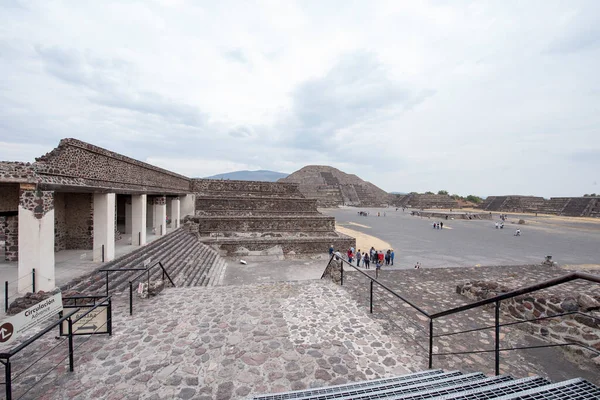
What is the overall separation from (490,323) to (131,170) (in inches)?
464

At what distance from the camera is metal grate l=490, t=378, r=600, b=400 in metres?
1.92

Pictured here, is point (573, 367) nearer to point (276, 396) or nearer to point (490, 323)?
point (490, 323)

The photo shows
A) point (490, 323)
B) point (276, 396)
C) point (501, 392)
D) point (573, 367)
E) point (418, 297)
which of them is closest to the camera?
point (501, 392)

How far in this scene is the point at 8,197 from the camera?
653 cm

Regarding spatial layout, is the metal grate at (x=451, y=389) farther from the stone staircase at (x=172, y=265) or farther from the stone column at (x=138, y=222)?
the stone column at (x=138, y=222)

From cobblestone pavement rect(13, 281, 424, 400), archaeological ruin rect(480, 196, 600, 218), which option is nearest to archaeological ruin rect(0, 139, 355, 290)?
cobblestone pavement rect(13, 281, 424, 400)

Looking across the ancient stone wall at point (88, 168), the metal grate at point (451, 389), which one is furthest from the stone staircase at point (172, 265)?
the metal grate at point (451, 389)

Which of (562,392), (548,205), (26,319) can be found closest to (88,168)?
(26,319)

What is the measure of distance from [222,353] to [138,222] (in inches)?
315

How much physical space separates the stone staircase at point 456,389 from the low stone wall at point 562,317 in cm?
200

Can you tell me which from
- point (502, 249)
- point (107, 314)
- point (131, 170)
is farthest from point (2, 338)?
point (502, 249)

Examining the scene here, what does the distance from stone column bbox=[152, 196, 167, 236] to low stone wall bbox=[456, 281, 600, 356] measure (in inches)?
509

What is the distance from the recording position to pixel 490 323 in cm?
493

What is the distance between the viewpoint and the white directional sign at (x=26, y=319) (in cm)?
237
